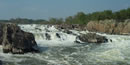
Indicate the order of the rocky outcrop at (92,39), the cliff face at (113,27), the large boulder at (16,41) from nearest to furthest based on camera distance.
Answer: the large boulder at (16,41) → the rocky outcrop at (92,39) → the cliff face at (113,27)

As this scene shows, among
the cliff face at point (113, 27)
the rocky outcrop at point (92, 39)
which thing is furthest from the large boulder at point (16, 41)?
the cliff face at point (113, 27)

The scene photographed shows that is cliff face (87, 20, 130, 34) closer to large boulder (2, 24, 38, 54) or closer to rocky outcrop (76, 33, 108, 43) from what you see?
rocky outcrop (76, 33, 108, 43)

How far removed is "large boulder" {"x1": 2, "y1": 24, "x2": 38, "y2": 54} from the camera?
14.0m

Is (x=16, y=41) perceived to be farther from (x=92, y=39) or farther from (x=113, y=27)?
(x=113, y=27)

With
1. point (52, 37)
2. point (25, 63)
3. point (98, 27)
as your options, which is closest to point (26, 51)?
point (25, 63)

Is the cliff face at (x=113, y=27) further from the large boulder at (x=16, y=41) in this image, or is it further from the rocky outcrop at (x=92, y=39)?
the large boulder at (x=16, y=41)

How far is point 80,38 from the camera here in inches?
947

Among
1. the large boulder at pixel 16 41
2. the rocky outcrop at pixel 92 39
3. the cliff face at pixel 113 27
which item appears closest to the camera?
the large boulder at pixel 16 41

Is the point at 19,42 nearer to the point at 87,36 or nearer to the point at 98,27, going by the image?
the point at 87,36

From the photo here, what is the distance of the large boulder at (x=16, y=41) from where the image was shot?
46.0 feet

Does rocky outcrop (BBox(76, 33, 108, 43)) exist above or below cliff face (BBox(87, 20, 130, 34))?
below

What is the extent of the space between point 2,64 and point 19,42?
3883 mm

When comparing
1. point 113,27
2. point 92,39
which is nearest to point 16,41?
point 92,39

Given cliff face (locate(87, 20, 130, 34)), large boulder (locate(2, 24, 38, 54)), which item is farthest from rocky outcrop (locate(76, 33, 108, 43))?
cliff face (locate(87, 20, 130, 34))
